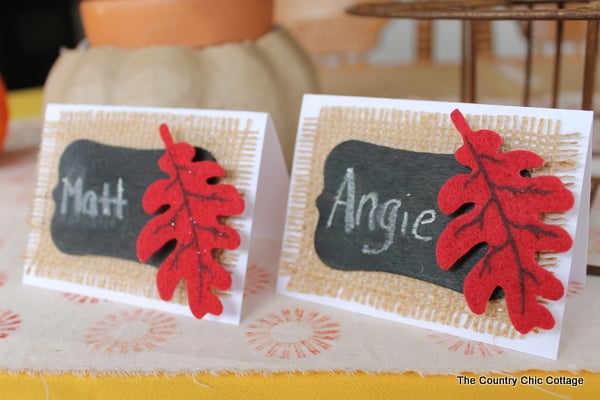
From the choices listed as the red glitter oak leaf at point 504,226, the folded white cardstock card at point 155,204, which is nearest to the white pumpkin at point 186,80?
the folded white cardstock card at point 155,204

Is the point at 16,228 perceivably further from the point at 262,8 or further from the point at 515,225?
the point at 515,225

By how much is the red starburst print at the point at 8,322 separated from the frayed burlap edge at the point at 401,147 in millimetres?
243

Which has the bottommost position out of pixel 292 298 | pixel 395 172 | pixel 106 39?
pixel 292 298

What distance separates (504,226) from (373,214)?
0.39 feet

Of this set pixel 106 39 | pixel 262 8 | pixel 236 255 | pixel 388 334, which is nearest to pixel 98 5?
pixel 106 39

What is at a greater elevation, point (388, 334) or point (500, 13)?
point (500, 13)

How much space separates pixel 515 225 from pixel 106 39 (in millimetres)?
564

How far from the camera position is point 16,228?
2.54ft

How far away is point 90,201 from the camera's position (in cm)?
61

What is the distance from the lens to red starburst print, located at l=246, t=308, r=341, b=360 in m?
0.48

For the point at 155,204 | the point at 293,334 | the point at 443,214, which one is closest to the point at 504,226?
the point at 443,214

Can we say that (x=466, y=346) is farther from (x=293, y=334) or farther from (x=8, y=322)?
(x=8, y=322)

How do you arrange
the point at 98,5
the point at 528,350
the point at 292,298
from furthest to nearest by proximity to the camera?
the point at 98,5, the point at 292,298, the point at 528,350

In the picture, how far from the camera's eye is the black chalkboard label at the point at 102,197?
0.59 meters
